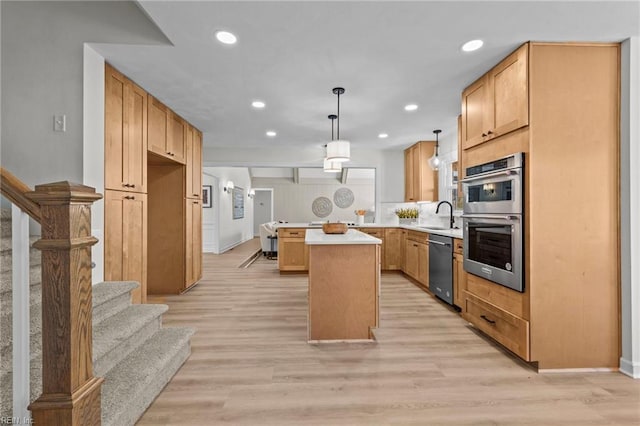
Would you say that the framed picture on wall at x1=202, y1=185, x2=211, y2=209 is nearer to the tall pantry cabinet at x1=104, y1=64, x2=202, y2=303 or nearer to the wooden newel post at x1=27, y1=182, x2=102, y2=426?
the tall pantry cabinet at x1=104, y1=64, x2=202, y2=303

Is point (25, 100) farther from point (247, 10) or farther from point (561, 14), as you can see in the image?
point (561, 14)

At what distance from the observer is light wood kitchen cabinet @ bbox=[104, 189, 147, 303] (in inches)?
102

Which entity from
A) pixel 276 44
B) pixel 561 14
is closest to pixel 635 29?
pixel 561 14

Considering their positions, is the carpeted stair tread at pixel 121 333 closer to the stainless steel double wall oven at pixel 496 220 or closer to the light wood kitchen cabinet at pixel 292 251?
the stainless steel double wall oven at pixel 496 220

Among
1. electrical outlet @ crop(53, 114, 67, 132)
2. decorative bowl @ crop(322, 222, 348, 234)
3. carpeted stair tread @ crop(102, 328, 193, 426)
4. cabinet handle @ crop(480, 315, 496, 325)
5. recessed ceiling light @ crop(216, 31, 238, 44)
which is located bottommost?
carpeted stair tread @ crop(102, 328, 193, 426)

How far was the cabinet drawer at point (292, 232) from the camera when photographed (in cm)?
549

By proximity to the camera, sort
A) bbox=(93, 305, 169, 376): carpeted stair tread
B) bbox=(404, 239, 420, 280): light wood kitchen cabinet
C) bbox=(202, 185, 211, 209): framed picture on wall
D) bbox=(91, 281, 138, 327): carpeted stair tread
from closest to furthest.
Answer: bbox=(93, 305, 169, 376): carpeted stair tread < bbox=(91, 281, 138, 327): carpeted stair tread < bbox=(404, 239, 420, 280): light wood kitchen cabinet < bbox=(202, 185, 211, 209): framed picture on wall

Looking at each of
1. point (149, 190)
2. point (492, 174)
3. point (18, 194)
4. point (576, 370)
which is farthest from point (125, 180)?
point (576, 370)

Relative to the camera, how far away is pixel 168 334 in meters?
2.31

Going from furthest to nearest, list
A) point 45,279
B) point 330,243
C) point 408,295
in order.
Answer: point 408,295 < point 330,243 < point 45,279

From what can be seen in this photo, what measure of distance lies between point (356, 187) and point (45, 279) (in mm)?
11506

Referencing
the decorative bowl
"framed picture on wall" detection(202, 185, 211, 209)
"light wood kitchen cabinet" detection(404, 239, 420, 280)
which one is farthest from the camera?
"framed picture on wall" detection(202, 185, 211, 209)

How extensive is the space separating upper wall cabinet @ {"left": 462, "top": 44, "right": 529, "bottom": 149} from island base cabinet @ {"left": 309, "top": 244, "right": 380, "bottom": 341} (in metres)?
1.49

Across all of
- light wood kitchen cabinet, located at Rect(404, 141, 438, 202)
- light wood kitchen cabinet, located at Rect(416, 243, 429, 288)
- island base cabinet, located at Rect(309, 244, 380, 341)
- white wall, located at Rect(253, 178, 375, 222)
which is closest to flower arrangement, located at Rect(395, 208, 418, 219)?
light wood kitchen cabinet, located at Rect(404, 141, 438, 202)
